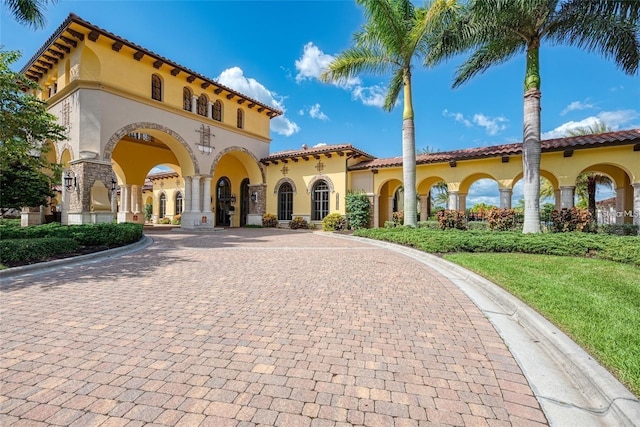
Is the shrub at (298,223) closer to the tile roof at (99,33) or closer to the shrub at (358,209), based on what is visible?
the shrub at (358,209)

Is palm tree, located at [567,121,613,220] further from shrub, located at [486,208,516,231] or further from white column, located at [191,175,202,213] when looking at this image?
white column, located at [191,175,202,213]

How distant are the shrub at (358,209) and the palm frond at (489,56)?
8133mm

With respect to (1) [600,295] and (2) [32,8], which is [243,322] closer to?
(1) [600,295]

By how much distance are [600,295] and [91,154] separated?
19.1 m

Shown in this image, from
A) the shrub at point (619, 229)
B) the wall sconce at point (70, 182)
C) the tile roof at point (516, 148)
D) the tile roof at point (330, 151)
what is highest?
the tile roof at point (330, 151)

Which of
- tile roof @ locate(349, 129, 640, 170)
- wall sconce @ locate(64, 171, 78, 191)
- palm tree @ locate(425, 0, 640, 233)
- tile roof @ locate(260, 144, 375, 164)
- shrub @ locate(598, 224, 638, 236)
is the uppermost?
palm tree @ locate(425, 0, 640, 233)

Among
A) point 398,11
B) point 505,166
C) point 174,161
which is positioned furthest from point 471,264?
point 174,161

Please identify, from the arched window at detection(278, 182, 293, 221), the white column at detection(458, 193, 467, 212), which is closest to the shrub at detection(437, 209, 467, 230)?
the white column at detection(458, 193, 467, 212)

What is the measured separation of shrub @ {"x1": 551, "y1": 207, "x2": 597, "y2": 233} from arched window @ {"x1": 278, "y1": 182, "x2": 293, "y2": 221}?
16.1 metres

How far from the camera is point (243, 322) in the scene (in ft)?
13.2

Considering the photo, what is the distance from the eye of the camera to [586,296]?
4.73m

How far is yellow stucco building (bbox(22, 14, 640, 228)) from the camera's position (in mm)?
14430

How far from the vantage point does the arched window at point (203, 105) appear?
20.0m

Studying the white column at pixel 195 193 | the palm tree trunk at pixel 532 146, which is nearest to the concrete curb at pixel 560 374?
the palm tree trunk at pixel 532 146
